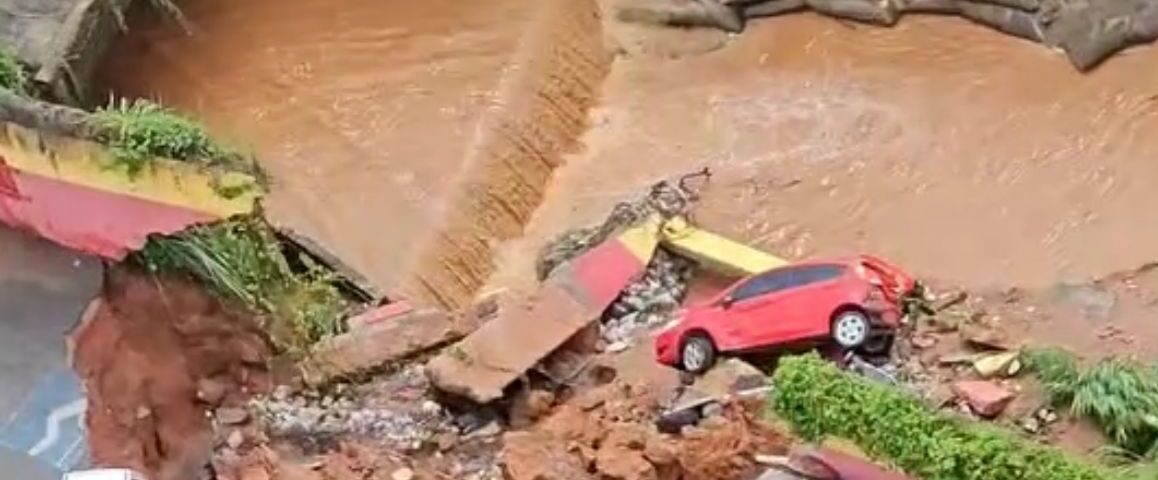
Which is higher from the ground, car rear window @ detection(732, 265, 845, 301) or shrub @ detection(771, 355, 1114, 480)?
car rear window @ detection(732, 265, 845, 301)

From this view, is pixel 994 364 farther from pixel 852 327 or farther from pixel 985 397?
pixel 852 327

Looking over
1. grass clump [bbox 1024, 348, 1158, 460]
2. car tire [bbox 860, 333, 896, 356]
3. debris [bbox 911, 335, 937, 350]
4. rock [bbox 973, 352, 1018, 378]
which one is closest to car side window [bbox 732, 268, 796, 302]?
car tire [bbox 860, 333, 896, 356]

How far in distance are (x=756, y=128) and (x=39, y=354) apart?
433 centimetres

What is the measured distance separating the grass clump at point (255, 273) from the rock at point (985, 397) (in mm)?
2643

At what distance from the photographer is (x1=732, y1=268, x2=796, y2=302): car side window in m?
9.78

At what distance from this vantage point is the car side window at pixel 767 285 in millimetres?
9781

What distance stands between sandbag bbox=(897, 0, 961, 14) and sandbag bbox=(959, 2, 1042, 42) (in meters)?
0.04

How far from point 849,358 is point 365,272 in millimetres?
2563

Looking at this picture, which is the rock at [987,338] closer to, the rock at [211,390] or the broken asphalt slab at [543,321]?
the broken asphalt slab at [543,321]

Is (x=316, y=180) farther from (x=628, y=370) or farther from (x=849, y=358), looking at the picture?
(x=849, y=358)

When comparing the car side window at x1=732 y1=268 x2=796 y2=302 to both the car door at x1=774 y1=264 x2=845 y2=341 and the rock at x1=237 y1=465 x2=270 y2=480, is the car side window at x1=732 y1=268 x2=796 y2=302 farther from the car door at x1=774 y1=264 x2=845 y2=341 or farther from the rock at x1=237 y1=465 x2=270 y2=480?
the rock at x1=237 y1=465 x2=270 y2=480

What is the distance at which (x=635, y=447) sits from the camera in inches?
354

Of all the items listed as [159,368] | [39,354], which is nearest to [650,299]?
[159,368]

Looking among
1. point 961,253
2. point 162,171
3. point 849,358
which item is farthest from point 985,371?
point 162,171
